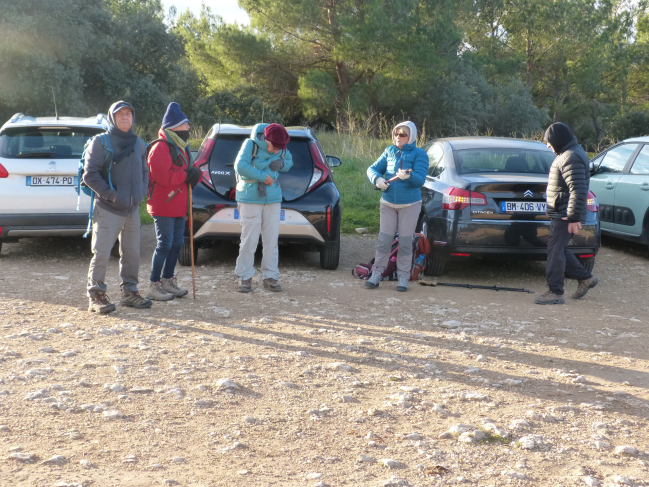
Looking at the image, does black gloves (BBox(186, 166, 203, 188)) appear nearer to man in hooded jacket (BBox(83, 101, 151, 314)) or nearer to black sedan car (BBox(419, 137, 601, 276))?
man in hooded jacket (BBox(83, 101, 151, 314))

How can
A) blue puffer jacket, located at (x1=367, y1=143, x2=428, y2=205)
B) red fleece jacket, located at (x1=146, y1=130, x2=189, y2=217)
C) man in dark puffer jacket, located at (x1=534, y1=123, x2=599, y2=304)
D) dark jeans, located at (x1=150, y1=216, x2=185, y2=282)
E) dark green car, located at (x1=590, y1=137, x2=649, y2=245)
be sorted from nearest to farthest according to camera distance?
red fleece jacket, located at (x1=146, y1=130, x2=189, y2=217) → dark jeans, located at (x1=150, y1=216, x2=185, y2=282) → man in dark puffer jacket, located at (x1=534, y1=123, x2=599, y2=304) → blue puffer jacket, located at (x1=367, y1=143, x2=428, y2=205) → dark green car, located at (x1=590, y1=137, x2=649, y2=245)

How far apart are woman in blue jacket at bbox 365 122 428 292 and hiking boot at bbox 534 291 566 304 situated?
4.35ft

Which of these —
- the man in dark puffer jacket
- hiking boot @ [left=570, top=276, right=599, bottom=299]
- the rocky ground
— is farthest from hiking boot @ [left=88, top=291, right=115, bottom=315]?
hiking boot @ [left=570, top=276, right=599, bottom=299]

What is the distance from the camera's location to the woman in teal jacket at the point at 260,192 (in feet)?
22.3

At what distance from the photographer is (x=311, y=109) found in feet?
101

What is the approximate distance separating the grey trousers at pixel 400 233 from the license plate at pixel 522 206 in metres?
0.91

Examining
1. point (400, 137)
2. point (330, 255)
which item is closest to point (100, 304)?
point (330, 255)

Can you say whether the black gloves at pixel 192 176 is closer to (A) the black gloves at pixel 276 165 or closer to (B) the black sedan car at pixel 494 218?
(A) the black gloves at pixel 276 165

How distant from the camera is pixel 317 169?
8.03 m

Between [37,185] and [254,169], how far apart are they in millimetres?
2778

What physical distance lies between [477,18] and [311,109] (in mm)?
18708

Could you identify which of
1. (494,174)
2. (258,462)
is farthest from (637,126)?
(258,462)

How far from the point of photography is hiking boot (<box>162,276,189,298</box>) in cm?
665

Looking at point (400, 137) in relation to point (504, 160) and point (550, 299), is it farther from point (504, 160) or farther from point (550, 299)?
point (550, 299)
